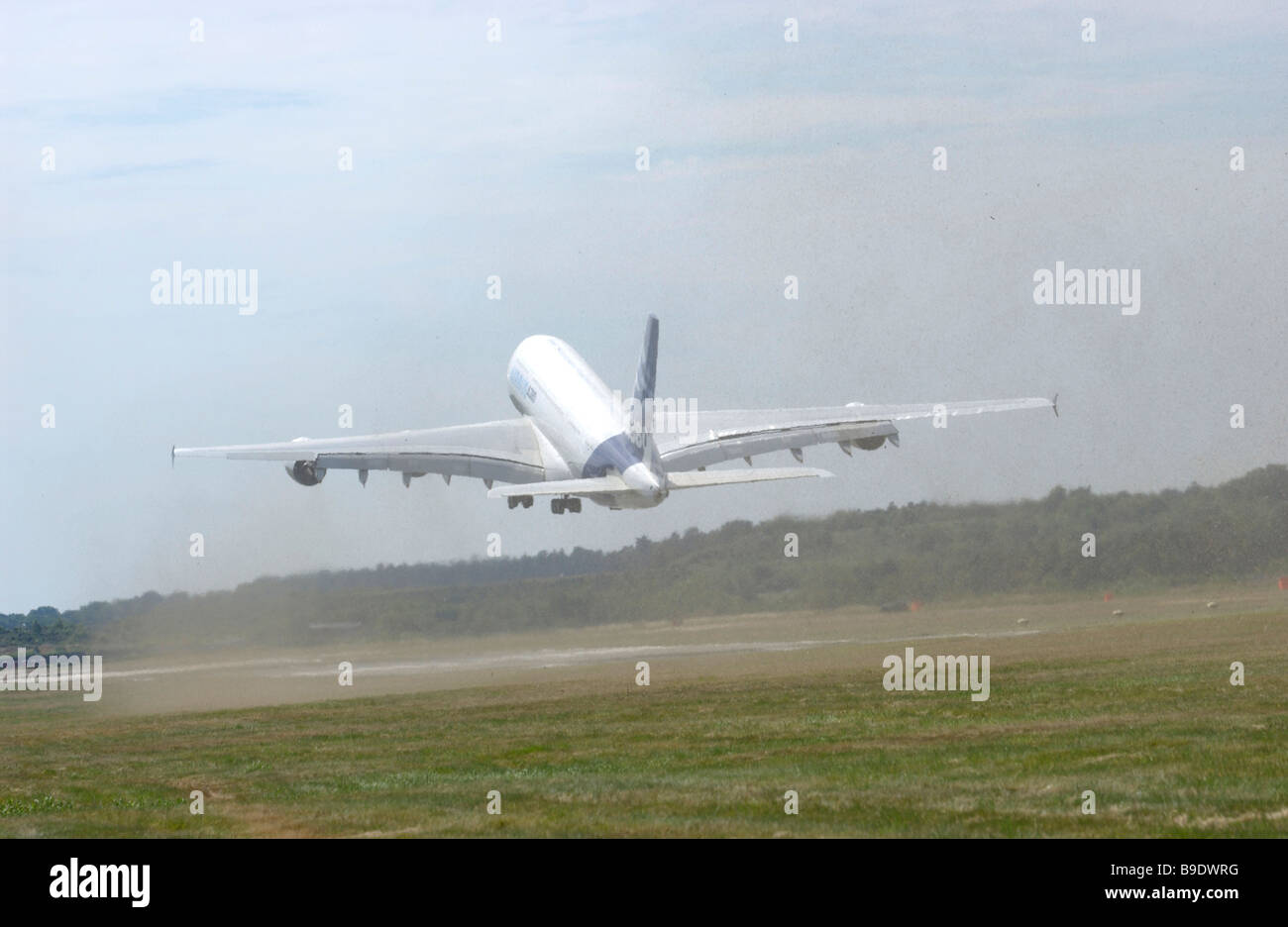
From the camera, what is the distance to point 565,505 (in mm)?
61281

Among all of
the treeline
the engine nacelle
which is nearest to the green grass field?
the engine nacelle

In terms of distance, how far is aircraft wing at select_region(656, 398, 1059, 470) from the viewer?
59.8 m

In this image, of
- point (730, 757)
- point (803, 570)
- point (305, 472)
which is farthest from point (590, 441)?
point (730, 757)

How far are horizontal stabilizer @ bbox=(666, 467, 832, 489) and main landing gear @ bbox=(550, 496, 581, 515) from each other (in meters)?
8.19

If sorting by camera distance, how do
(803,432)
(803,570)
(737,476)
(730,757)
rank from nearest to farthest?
(730,757)
(737,476)
(803,432)
(803,570)

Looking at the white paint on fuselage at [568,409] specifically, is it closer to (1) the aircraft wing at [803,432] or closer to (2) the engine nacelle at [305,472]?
(1) the aircraft wing at [803,432]

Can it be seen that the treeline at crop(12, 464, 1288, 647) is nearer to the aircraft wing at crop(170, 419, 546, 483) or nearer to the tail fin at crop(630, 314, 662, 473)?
the aircraft wing at crop(170, 419, 546, 483)

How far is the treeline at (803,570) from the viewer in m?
67.4

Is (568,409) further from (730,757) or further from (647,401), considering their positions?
(730,757)

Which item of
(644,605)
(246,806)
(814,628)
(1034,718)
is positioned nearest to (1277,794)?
(1034,718)

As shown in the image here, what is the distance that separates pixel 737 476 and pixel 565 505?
38.2 feet

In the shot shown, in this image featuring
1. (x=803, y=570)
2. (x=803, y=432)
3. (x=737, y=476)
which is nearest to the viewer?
(x=737, y=476)

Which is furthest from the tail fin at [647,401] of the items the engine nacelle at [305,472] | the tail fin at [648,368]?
the engine nacelle at [305,472]
